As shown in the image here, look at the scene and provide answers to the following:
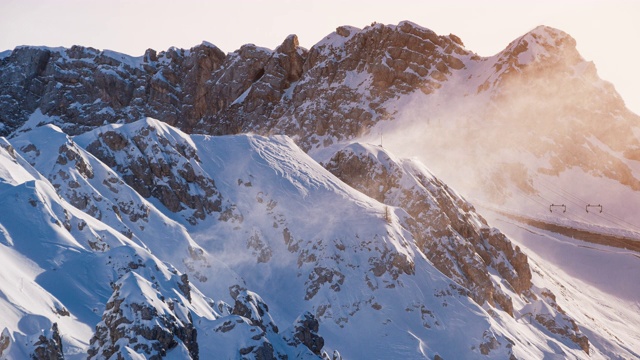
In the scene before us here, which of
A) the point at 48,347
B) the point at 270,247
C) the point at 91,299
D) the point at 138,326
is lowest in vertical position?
the point at 91,299

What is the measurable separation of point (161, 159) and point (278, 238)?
928 inches

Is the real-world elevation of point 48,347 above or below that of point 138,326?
below

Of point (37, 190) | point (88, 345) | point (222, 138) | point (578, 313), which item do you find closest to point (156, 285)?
point (88, 345)

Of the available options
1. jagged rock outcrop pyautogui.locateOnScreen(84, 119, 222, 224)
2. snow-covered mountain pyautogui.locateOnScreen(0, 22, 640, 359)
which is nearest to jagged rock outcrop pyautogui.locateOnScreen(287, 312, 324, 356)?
snow-covered mountain pyautogui.locateOnScreen(0, 22, 640, 359)

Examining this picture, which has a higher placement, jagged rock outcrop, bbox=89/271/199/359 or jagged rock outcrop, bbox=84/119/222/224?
jagged rock outcrop, bbox=84/119/222/224

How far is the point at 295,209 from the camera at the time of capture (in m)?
150

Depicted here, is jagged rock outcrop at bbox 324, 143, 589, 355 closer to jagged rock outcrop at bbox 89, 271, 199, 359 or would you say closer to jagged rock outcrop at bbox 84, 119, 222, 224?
jagged rock outcrop at bbox 84, 119, 222, 224

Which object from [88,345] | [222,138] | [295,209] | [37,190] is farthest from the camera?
[222,138]

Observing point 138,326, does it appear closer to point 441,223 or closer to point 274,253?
point 274,253

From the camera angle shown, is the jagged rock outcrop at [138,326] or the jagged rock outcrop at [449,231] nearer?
the jagged rock outcrop at [138,326]

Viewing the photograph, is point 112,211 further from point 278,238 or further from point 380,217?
point 380,217

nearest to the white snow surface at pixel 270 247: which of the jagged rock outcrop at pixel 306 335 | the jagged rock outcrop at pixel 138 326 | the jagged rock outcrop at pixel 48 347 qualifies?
the jagged rock outcrop at pixel 306 335

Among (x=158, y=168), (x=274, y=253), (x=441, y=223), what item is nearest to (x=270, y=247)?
(x=274, y=253)

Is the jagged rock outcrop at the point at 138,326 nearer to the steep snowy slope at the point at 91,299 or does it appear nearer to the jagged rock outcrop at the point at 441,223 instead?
the steep snowy slope at the point at 91,299
